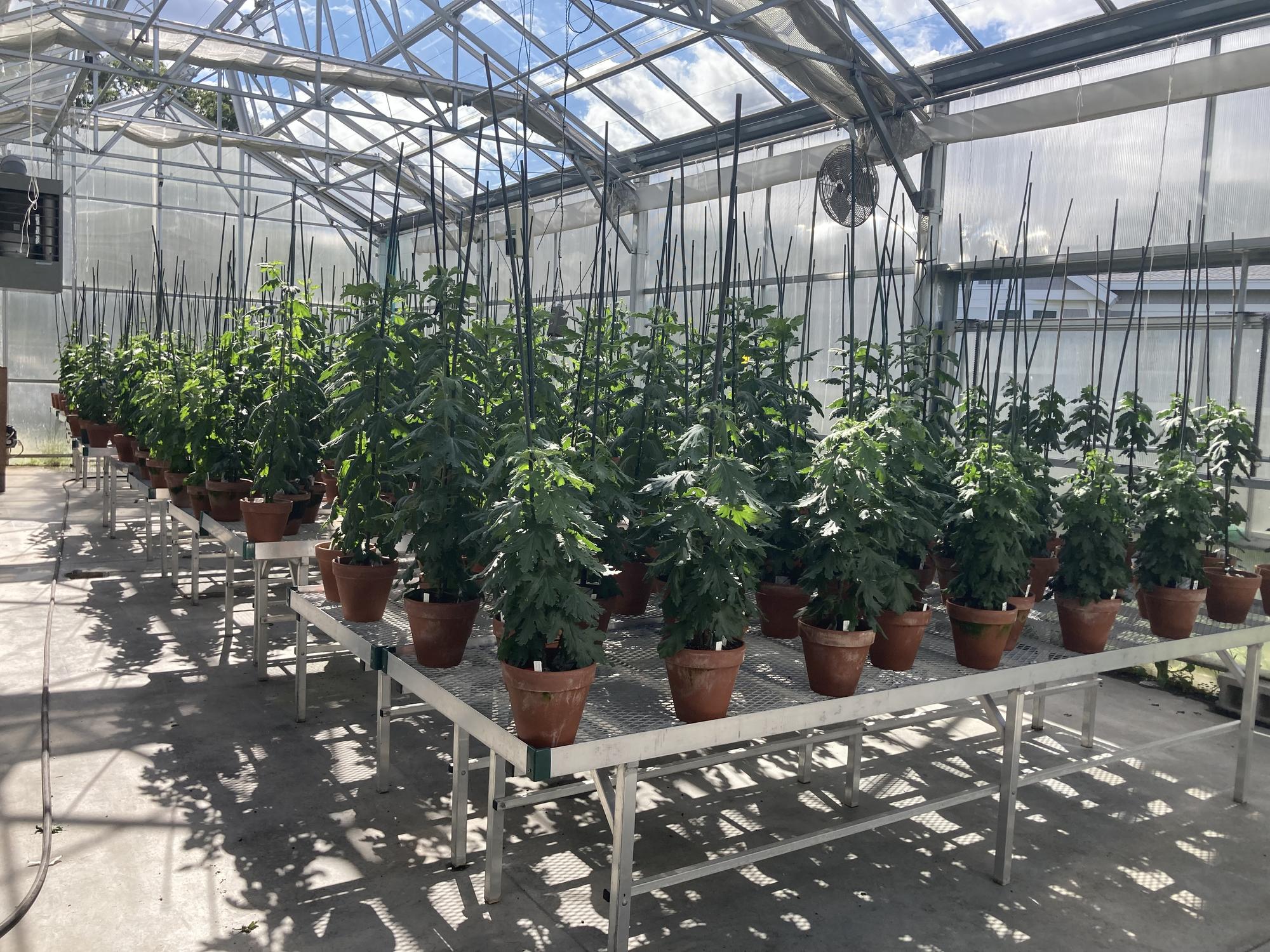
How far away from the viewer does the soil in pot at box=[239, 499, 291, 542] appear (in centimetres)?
446

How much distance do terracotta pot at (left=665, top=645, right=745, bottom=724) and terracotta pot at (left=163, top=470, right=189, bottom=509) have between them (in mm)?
3996

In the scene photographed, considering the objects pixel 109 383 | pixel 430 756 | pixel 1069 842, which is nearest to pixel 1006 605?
pixel 1069 842

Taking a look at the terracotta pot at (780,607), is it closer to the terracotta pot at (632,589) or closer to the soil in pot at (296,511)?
the terracotta pot at (632,589)

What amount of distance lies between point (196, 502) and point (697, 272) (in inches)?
231

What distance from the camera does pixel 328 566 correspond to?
3791 millimetres

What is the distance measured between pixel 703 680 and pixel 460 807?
112cm

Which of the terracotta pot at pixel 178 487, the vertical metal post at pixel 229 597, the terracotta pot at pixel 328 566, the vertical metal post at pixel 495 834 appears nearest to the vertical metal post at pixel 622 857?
the vertical metal post at pixel 495 834

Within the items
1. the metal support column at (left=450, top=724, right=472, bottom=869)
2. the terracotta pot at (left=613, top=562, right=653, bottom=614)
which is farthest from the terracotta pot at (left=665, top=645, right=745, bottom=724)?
the terracotta pot at (left=613, top=562, right=653, bottom=614)

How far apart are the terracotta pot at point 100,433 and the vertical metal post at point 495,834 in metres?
6.54

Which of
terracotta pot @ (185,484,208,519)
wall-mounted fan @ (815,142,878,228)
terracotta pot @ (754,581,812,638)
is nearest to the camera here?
terracotta pot @ (754,581,812,638)

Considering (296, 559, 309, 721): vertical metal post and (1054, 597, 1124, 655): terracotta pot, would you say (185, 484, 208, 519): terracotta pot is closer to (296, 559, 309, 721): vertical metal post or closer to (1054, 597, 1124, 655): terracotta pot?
(296, 559, 309, 721): vertical metal post

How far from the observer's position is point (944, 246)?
709cm

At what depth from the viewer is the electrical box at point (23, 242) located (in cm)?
619

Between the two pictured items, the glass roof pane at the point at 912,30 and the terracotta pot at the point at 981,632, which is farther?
the glass roof pane at the point at 912,30
